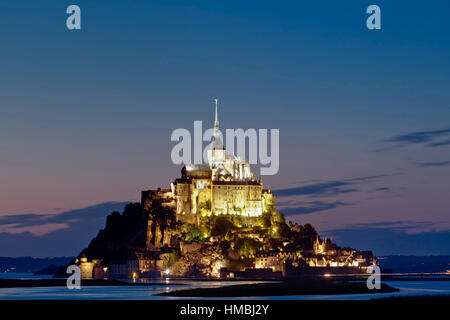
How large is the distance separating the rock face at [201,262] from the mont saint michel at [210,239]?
0.16 m

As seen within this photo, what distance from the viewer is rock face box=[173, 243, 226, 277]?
122m

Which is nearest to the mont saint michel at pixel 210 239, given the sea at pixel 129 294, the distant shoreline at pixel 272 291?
the sea at pixel 129 294

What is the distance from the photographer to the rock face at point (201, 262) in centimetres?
12156

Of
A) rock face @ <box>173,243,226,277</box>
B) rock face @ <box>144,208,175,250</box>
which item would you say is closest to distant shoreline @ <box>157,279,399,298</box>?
rock face @ <box>173,243,226,277</box>

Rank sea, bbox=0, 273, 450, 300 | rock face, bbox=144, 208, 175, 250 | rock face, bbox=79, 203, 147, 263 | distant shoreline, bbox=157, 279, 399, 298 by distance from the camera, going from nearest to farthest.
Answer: sea, bbox=0, 273, 450, 300 → distant shoreline, bbox=157, 279, 399, 298 → rock face, bbox=144, 208, 175, 250 → rock face, bbox=79, 203, 147, 263

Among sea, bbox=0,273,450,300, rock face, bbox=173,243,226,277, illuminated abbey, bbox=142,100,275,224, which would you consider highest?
illuminated abbey, bbox=142,100,275,224

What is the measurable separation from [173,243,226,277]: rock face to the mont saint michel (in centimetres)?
16

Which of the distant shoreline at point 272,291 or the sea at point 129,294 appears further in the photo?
the distant shoreline at point 272,291

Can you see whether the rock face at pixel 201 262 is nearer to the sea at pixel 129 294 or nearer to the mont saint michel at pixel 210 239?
the mont saint michel at pixel 210 239

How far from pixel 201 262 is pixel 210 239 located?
5237 mm

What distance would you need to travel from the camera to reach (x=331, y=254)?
134375 millimetres

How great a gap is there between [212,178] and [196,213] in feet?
26.1

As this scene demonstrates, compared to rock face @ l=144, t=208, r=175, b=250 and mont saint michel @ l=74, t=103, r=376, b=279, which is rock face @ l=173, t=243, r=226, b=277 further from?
rock face @ l=144, t=208, r=175, b=250
